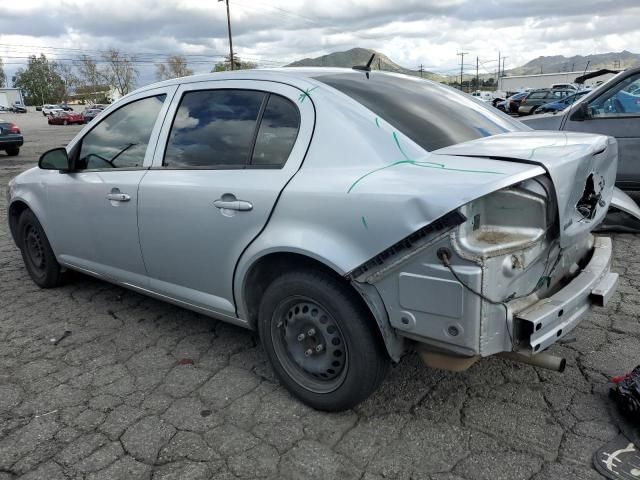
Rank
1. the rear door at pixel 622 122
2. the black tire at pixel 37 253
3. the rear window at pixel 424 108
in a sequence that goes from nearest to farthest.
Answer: the rear window at pixel 424 108
the black tire at pixel 37 253
the rear door at pixel 622 122

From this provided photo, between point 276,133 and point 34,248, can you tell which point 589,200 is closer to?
point 276,133

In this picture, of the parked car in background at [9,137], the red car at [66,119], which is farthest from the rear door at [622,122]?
the red car at [66,119]

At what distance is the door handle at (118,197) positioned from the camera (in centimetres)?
340

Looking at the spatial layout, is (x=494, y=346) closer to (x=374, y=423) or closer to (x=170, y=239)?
(x=374, y=423)

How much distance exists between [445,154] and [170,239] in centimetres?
168

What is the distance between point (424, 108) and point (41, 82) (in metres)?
121

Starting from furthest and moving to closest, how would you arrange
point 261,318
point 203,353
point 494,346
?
point 203,353 < point 261,318 < point 494,346

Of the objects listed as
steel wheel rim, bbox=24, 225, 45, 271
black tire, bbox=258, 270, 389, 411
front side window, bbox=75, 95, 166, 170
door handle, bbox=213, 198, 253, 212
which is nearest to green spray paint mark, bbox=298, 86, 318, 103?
door handle, bbox=213, 198, 253, 212

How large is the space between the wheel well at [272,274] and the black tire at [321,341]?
21mm

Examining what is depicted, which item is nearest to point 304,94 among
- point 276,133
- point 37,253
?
point 276,133

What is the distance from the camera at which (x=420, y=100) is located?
9.86 ft

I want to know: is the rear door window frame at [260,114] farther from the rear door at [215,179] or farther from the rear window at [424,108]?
the rear window at [424,108]

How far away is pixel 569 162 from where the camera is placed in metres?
2.22

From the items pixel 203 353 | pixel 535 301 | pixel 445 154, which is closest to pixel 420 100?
pixel 445 154
